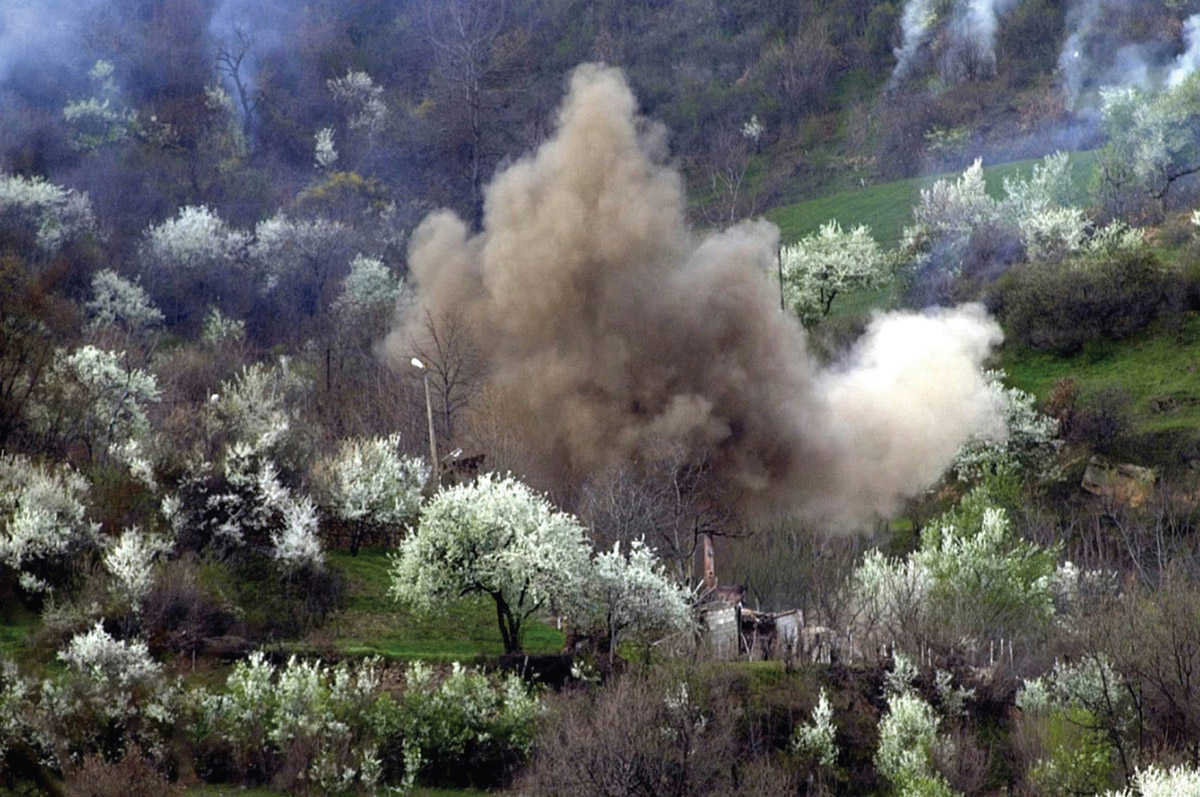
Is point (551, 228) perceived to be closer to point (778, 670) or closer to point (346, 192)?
point (778, 670)

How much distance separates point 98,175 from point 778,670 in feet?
201

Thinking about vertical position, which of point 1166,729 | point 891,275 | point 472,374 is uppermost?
point 891,275

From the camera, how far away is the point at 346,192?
9206 centimetres

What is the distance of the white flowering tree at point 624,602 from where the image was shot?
36.6m

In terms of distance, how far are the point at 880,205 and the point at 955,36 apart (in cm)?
2482

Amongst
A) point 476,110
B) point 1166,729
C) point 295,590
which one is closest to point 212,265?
point 476,110

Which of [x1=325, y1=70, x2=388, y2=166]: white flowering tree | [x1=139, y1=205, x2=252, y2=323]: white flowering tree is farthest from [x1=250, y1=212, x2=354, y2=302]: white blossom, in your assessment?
[x1=325, y1=70, x2=388, y2=166]: white flowering tree

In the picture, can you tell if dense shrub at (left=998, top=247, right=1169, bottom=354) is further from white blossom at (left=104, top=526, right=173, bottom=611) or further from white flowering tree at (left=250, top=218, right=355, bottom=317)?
white blossom at (left=104, top=526, right=173, bottom=611)

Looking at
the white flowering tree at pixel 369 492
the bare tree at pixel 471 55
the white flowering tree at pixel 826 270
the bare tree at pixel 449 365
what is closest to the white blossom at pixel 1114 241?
the white flowering tree at pixel 826 270

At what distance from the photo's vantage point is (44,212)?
261 ft

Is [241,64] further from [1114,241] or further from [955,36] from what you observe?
[1114,241]

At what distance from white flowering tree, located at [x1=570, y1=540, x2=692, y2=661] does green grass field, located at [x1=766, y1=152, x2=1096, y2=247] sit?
52.3m

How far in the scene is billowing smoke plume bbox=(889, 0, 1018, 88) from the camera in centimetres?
11038

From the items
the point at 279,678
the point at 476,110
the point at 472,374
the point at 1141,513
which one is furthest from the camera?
the point at 476,110
